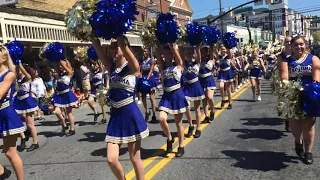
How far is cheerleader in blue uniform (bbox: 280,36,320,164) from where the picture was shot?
5.13 m

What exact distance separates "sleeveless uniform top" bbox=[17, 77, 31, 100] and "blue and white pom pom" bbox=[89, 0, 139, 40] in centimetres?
428

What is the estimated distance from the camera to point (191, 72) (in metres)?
7.32

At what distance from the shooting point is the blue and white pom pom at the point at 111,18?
3.58 metres

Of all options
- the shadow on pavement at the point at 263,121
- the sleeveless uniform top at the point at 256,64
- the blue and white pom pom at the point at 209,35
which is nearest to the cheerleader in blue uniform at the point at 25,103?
the blue and white pom pom at the point at 209,35

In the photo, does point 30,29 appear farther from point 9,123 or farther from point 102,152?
point 9,123

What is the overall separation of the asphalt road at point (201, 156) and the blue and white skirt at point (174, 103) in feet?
2.37

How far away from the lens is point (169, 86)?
6.16 meters

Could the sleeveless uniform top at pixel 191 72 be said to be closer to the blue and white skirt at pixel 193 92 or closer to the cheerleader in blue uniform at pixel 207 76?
the blue and white skirt at pixel 193 92

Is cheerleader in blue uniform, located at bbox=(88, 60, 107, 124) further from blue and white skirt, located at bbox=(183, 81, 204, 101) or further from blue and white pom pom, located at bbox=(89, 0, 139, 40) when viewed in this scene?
blue and white pom pom, located at bbox=(89, 0, 139, 40)

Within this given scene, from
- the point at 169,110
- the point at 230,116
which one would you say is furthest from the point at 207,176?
the point at 230,116

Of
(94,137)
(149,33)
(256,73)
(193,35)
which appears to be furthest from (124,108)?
(256,73)

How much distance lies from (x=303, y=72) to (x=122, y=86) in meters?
2.72

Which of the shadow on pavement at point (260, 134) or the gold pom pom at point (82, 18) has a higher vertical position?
the gold pom pom at point (82, 18)

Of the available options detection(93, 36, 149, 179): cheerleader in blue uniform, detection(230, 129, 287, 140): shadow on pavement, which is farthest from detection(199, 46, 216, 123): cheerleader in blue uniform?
detection(93, 36, 149, 179): cheerleader in blue uniform
